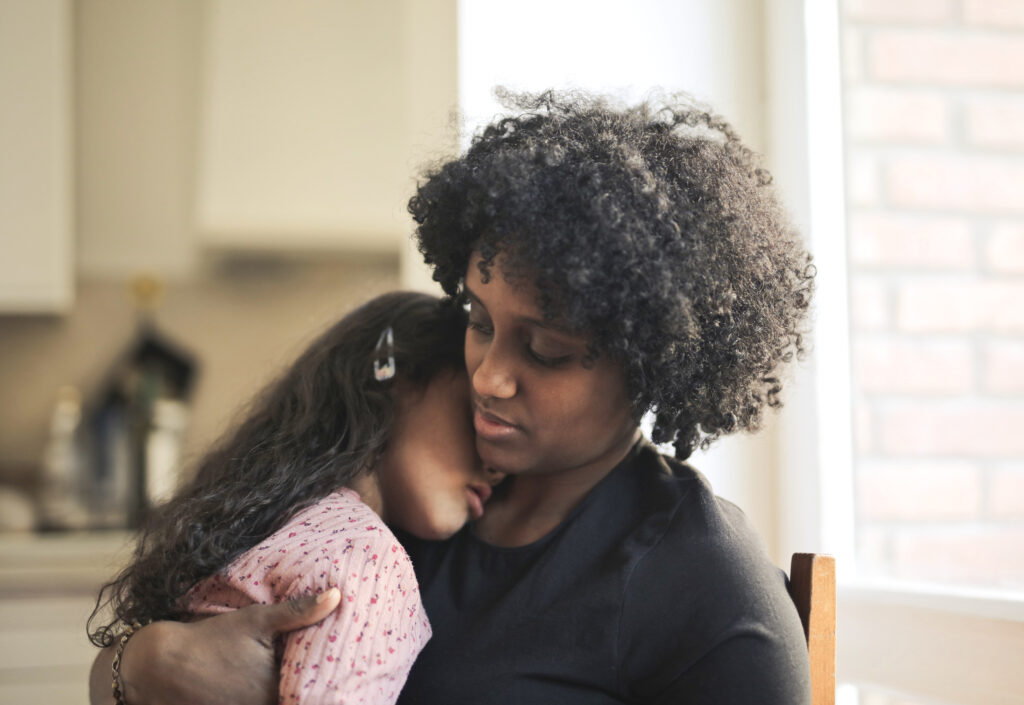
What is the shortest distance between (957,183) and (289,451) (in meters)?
0.90

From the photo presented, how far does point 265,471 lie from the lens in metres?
1.00

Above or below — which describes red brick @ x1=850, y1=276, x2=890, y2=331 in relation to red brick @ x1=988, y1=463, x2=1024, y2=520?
above

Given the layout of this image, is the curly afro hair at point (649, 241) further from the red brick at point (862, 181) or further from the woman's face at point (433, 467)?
the red brick at point (862, 181)

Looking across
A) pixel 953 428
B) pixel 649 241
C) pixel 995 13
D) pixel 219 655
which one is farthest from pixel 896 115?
pixel 219 655

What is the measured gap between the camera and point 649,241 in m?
0.83

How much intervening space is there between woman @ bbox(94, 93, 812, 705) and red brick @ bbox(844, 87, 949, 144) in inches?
18.1

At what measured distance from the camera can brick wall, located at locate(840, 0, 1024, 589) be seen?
1.19 m

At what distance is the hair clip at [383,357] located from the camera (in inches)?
41.1

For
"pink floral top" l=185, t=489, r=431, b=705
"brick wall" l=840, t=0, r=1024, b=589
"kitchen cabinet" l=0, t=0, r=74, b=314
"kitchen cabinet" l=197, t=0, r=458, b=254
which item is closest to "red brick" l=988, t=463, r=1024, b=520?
"brick wall" l=840, t=0, r=1024, b=589

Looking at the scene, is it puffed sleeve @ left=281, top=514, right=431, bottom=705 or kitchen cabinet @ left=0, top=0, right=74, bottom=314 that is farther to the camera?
kitchen cabinet @ left=0, top=0, right=74, bottom=314

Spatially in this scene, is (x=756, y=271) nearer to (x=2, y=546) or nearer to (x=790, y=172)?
(x=790, y=172)

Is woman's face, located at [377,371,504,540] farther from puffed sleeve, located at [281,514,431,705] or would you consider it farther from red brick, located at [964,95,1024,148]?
red brick, located at [964,95,1024,148]

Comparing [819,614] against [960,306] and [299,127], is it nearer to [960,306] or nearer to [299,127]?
[960,306]

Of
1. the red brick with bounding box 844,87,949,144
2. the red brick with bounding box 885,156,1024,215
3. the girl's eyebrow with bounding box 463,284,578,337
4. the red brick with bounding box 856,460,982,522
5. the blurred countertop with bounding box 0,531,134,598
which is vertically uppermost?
the red brick with bounding box 844,87,949,144
